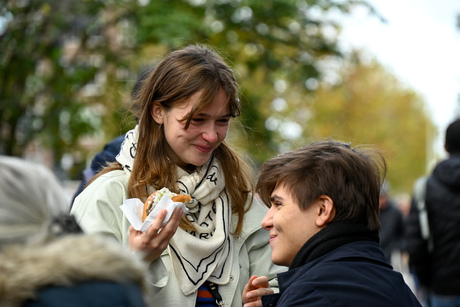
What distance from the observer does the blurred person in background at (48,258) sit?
1464 millimetres

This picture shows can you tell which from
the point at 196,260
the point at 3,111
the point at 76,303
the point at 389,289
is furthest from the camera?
the point at 3,111

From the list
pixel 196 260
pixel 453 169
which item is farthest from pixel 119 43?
pixel 196 260

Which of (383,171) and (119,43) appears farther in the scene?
(119,43)

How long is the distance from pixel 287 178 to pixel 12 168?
1342 mm

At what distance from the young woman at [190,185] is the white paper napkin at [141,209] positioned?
9 cm

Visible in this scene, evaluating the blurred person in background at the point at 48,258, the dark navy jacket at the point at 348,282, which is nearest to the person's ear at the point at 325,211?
the dark navy jacket at the point at 348,282

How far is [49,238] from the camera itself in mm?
1574

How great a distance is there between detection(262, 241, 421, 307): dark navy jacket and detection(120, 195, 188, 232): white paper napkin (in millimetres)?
531

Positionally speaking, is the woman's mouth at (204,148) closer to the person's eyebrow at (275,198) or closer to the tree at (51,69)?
the person's eyebrow at (275,198)

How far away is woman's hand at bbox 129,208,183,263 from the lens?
2420mm

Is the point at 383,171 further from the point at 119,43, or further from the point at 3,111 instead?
the point at 119,43

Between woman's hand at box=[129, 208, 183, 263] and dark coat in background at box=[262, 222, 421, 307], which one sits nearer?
dark coat in background at box=[262, 222, 421, 307]

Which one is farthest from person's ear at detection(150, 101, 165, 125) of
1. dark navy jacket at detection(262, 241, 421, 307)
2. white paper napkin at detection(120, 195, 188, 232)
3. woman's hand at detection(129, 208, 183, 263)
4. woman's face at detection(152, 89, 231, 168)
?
dark navy jacket at detection(262, 241, 421, 307)

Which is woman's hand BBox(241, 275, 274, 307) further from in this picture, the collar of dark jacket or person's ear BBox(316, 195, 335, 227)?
person's ear BBox(316, 195, 335, 227)
